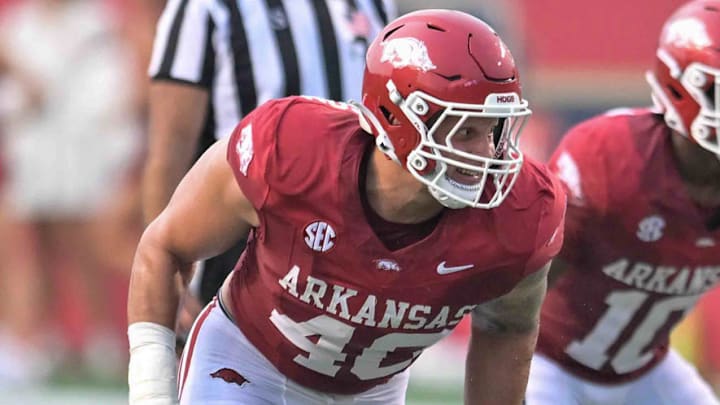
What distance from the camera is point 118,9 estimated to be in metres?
6.94

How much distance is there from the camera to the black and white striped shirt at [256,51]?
12.3 ft

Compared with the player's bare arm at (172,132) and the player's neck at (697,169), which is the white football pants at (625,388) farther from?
the player's bare arm at (172,132)

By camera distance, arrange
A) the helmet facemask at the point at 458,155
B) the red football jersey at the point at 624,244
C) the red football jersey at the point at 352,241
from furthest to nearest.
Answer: the red football jersey at the point at 624,244 < the red football jersey at the point at 352,241 < the helmet facemask at the point at 458,155

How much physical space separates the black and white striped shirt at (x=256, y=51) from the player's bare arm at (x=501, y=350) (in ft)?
3.44

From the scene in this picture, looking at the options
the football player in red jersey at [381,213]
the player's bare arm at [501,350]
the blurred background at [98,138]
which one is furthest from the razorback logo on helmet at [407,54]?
the blurred background at [98,138]

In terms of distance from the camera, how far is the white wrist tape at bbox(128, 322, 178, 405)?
2730 mm

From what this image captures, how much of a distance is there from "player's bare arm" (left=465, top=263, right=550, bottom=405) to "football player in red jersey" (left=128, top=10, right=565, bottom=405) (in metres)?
0.01

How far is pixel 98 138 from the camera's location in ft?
23.1

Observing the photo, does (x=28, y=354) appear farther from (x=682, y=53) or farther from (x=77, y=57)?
(x=682, y=53)

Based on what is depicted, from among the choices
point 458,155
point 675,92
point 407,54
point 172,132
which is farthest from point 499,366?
point 172,132

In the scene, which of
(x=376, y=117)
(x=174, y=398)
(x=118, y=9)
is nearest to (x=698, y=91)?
(x=376, y=117)

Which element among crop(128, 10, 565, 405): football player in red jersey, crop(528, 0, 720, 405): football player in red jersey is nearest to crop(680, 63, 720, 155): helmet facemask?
crop(528, 0, 720, 405): football player in red jersey

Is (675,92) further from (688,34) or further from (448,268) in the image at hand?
(448,268)

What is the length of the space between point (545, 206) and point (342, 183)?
382 mm
